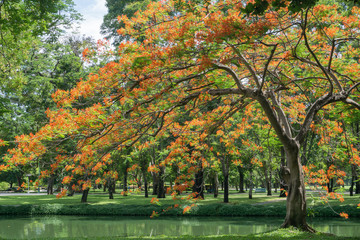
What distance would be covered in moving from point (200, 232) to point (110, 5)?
20.0 meters

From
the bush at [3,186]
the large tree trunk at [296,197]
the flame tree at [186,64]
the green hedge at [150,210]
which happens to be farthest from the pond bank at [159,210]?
the bush at [3,186]

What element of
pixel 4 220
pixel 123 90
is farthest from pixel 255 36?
pixel 4 220

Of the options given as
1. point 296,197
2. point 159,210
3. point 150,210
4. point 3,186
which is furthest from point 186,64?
point 3,186

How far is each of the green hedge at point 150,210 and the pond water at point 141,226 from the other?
67 cm

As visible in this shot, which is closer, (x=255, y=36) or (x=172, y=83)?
(x=255, y=36)

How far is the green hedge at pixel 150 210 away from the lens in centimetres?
1756

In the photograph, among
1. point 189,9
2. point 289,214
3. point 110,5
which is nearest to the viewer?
point 189,9

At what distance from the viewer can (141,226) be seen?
51.8 ft

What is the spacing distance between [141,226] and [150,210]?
367 centimetres

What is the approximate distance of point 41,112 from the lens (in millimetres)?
24828

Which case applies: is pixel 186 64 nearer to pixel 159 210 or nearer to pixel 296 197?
pixel 296 197

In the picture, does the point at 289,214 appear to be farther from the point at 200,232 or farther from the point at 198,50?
the point at 200,232

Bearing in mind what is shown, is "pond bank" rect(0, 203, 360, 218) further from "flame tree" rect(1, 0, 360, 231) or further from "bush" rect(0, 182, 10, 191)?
"bush" rect(0, 182, 10, 191)

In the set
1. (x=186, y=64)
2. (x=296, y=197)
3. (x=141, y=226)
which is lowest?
(x=141, y=226)
